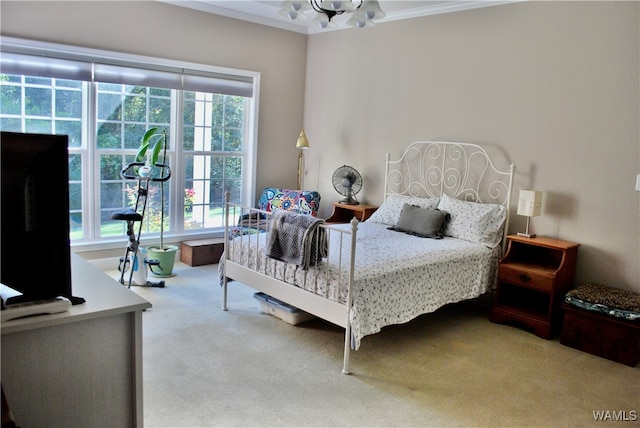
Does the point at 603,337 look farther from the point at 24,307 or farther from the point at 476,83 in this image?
the point at 24,307

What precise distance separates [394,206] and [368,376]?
2059 millimetres

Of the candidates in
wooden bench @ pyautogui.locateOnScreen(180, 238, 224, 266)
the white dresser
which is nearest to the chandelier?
the white dresser

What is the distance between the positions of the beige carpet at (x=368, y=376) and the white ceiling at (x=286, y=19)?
8.52ft

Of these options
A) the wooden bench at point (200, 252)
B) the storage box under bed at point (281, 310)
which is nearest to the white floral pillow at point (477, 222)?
the storage box under bed at point (281, 310)

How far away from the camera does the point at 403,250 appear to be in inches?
147

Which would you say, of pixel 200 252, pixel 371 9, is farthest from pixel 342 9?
pixel 200 252

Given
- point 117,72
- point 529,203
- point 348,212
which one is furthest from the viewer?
point 348,212

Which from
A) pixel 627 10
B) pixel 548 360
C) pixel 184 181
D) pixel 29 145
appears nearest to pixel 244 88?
pixel 184 181

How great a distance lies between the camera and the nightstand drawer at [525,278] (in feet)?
12.3

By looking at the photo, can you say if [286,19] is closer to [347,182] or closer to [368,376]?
[347,182]

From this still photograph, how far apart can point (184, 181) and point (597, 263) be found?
3.87 metres

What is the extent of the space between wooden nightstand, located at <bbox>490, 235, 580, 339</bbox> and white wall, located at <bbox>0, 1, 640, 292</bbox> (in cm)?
18

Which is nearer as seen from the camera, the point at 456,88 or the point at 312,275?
the point at 312,275

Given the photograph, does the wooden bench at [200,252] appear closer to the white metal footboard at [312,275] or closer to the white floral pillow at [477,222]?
the white metal footboard at [312,275]
